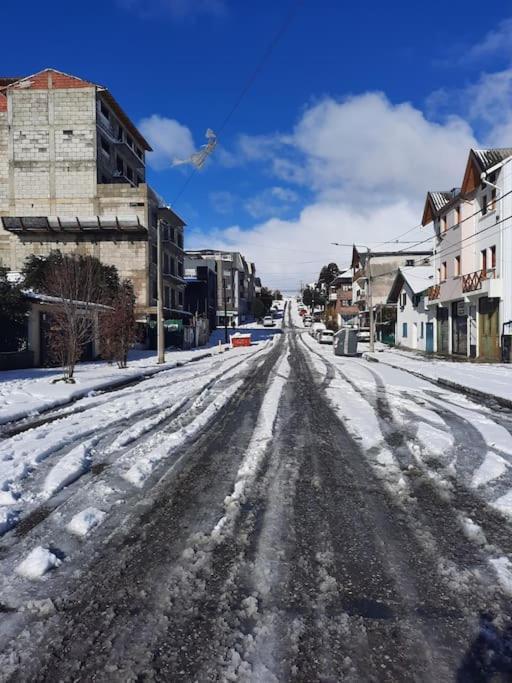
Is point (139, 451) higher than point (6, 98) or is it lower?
lower

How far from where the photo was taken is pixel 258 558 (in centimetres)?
350

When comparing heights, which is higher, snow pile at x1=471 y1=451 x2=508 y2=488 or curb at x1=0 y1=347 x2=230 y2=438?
snow pile at x1=471 y1=451 x2=508 y2=488

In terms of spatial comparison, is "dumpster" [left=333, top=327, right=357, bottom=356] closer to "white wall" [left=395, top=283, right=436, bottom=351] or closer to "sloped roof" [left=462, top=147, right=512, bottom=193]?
"white wall" [left=395, top=283, right=436, bottom=351]

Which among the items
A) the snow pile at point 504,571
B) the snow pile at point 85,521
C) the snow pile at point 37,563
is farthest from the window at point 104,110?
the snow pile at point 504,571

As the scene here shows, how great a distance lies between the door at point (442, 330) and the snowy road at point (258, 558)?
88.0 feet

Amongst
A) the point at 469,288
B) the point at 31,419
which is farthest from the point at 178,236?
the point at 31,419

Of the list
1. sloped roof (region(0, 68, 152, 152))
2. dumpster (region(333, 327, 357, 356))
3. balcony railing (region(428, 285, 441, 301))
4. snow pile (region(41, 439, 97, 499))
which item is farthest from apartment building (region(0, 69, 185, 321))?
snow pile (region(41, 439, 97, 499))

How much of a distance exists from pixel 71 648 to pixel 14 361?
63.0ft

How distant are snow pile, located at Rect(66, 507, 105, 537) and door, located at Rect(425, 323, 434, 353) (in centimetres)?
3363

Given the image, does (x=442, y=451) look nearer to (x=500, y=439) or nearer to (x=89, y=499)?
(x=500, y=439)

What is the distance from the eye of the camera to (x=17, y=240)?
43.2 meters

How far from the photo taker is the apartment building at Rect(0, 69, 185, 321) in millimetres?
42344

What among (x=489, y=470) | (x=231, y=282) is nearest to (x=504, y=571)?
(x=489, y=470)

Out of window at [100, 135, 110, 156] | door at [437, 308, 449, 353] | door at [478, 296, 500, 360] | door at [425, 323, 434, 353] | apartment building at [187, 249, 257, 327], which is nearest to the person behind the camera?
door at [478, 296, 500, 360]
